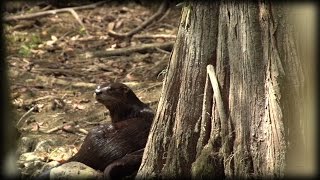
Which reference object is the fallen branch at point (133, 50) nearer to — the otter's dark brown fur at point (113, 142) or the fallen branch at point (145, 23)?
the fallen branch at point (145, 23)

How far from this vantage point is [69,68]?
9430mm

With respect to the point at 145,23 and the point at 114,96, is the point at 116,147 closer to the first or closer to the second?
the point at 114,96

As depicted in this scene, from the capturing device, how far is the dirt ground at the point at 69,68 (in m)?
6.79

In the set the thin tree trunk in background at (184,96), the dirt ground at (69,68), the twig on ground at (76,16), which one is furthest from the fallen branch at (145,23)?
the thin tree trunk in background at (184,96)

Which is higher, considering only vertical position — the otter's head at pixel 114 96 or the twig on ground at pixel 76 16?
the twig on ground at pixel 76 16

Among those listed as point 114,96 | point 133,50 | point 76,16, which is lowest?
point 114,96

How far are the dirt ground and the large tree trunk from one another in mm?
1578

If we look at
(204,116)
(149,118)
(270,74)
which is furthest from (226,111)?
(149,118)

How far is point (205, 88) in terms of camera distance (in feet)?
14.8

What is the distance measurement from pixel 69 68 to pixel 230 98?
5.37 meters

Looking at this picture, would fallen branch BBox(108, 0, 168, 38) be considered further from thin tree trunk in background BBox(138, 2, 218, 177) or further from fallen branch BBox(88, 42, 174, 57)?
thin tree trunk in background BBox(138, 2, 218, 177)

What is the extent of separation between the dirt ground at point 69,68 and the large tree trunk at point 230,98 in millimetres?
1578

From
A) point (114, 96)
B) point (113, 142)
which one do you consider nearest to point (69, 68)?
point (114, 96)

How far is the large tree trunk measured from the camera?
412cm
